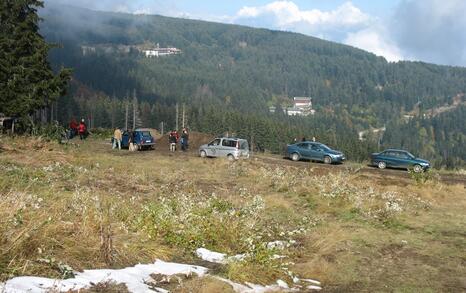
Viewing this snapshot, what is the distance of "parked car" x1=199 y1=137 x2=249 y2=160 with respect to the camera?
117 ft

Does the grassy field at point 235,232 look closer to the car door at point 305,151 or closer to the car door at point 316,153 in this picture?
the car door at point 316,153

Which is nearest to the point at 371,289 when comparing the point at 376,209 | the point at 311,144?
the point at 376,209

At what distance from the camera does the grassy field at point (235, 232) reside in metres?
6.94

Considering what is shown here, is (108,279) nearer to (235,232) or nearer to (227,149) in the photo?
(235,232)

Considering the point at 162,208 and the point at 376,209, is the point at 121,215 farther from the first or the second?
the point at 376,209

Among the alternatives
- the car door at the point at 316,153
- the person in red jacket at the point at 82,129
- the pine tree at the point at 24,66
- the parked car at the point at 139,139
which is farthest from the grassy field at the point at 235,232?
the person in red jacket at the point at 82,129

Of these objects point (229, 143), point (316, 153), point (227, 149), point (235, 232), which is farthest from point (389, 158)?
point (235, 232)

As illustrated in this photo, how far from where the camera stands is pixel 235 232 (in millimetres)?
9703

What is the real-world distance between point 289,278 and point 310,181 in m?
12.0

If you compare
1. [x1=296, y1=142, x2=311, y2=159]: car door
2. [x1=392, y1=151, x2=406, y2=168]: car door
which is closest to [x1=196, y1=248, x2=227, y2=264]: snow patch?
[x1=392, y1=151, x2=406, y2=168]: car door

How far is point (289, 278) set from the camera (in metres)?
8.05

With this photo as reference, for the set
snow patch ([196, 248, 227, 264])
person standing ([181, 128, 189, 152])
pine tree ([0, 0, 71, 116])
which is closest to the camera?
snow patch ([196, 248, 227, 264])

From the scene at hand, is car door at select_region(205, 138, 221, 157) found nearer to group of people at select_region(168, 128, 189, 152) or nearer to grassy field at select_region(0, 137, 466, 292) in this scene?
group of people at select_region(168, 128, 189, 152)

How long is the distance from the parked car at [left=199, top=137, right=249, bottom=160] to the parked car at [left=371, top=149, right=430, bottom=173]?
31.8 feet
